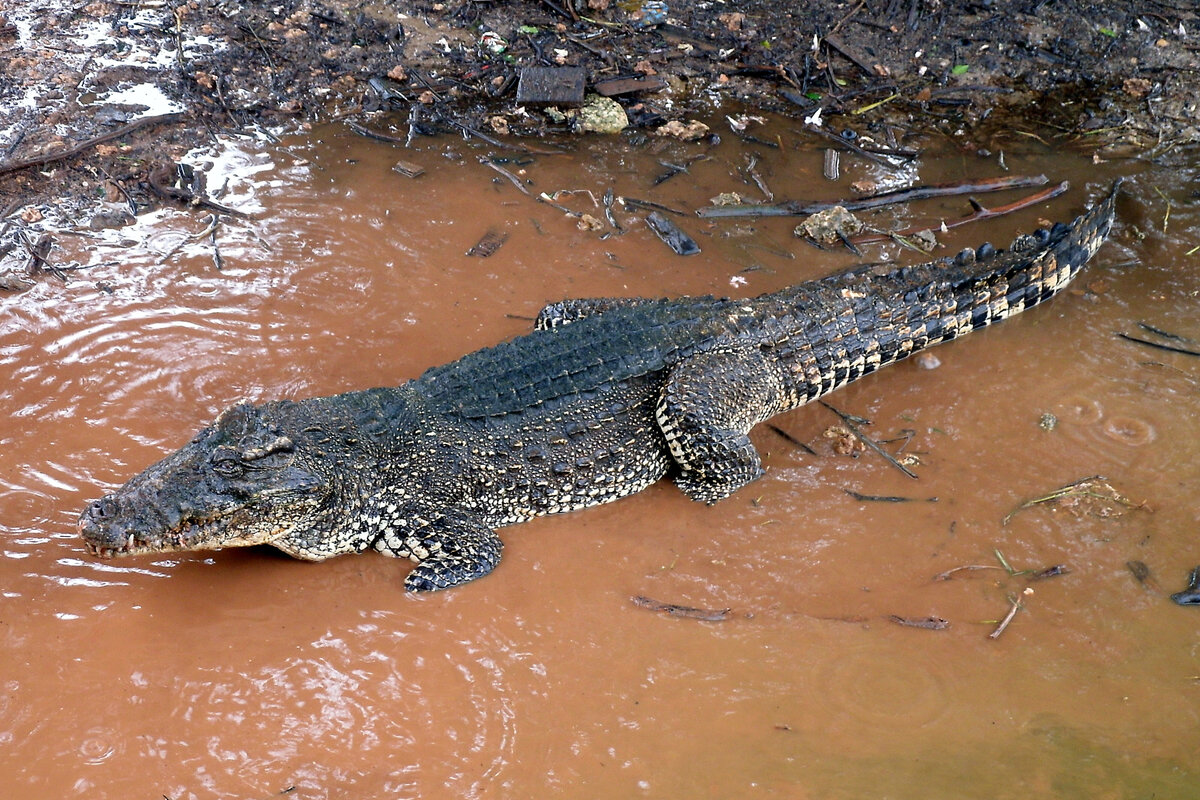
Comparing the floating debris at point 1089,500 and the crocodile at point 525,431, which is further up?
the crocodile at point 525,431

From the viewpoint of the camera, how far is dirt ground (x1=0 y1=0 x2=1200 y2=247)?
737cm

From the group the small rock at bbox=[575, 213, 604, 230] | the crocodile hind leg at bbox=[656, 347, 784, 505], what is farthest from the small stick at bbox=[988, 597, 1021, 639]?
the small rock at bbox=[575, 213, 604, 230]

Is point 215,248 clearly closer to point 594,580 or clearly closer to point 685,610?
point 594,580

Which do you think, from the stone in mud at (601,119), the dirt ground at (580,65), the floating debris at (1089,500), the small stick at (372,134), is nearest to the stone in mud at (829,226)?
the dirt ground at (580,65)

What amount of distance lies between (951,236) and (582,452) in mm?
3629

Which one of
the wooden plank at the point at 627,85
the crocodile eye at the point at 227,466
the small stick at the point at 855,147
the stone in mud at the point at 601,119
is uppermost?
the wooden plank at the point at 627,85

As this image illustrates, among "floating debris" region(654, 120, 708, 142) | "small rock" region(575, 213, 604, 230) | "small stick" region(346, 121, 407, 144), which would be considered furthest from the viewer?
"floating debris" region(654, 120, 708, 142)

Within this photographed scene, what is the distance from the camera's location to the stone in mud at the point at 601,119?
24.6ft

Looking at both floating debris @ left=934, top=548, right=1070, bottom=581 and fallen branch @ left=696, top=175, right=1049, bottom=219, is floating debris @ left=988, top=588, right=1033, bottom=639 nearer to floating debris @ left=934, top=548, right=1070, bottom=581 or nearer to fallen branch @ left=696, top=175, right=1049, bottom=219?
floating debris @ left=934, top=548, right=1070, bottom=581

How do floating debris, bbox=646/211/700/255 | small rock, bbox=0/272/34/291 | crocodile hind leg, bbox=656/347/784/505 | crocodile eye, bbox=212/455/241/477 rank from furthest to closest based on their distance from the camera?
1. floating debris, bbox=646/211/700/255
2. small rock, bbox=0/272/34/291
3. crocodile hind leg, bbox=656/347/784/505
4. crocodile eye, bbox=212/455/241/477

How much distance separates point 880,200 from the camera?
22.5 ft

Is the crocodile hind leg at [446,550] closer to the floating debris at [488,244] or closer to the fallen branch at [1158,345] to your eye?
the floating debris at [488,244]

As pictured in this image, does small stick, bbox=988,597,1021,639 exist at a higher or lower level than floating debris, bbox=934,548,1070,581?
lower

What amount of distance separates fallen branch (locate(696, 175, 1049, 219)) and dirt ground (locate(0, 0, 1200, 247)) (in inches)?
28.5
